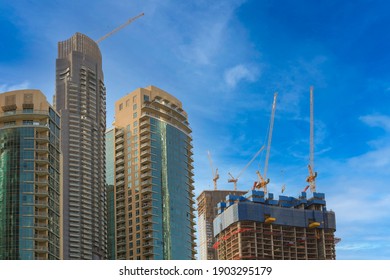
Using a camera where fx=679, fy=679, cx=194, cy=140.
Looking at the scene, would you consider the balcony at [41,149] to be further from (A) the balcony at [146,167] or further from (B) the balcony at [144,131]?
(B) the balcony at [144,131]

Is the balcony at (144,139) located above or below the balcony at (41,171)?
above

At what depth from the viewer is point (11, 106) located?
130875 millimetres

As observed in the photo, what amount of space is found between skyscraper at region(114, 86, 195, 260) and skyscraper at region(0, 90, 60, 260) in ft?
162

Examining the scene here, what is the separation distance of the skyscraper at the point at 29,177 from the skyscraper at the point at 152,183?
49.3 meters

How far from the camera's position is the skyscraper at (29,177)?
12206 cm

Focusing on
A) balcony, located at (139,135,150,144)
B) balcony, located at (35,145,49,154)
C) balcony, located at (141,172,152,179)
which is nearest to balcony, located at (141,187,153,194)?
balcony, located at (141,172,152,179)

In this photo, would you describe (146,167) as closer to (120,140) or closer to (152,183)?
(152,183)

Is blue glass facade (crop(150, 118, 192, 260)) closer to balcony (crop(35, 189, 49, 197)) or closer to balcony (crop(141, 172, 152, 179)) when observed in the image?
balcony (crop(141, 172, 152, 179))

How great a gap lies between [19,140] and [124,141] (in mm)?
67171

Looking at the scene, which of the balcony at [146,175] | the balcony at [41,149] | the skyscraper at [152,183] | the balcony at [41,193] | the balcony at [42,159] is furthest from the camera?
the balcony at [146,175]

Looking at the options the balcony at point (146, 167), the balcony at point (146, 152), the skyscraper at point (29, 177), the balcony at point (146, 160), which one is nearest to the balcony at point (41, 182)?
the skyscraper at point (29, 177)

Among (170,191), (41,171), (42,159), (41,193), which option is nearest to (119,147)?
(170,191)
